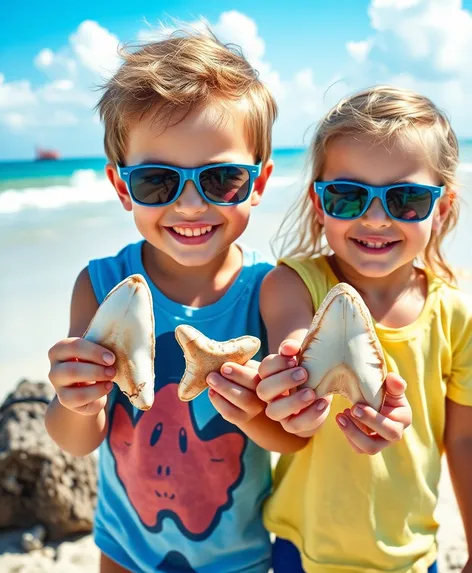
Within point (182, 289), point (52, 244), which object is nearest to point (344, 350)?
point (182, 289)

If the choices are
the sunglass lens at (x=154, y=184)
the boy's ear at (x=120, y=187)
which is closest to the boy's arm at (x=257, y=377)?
the sunglass lens at (x=154, y=184)

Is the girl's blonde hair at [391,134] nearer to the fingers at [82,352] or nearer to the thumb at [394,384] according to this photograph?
the thumb at [394,384]

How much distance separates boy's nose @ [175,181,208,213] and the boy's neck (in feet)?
1.01

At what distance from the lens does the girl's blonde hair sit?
88.4 inches

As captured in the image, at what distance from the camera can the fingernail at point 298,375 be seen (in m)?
1.77

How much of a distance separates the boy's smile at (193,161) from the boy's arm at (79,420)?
0.35m

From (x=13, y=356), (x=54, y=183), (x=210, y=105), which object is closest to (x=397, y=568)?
(x=210, y=105)

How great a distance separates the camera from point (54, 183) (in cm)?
2294

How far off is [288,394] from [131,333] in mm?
476

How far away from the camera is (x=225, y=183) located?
2.17 metres

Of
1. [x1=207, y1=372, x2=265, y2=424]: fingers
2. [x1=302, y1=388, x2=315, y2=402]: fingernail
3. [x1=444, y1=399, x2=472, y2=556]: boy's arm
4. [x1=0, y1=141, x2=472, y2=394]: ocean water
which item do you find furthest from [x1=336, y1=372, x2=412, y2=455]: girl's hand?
[x1=0, y1=141, x2=472, y2=394]: ocean water

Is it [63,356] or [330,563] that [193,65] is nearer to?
[63,356]

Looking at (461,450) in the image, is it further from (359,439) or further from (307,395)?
(307,395)

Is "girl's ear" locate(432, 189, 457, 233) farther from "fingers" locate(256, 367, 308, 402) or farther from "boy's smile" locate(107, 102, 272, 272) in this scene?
"fingers" locate(256, 367, 308, 402)
